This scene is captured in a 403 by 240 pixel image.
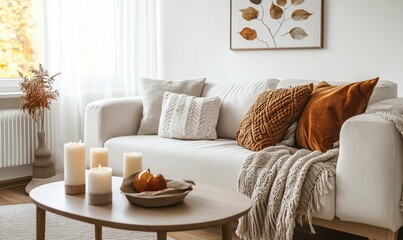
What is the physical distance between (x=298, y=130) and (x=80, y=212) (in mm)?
1462

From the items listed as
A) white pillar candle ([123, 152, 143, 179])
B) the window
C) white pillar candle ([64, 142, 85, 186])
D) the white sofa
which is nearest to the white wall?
the white sofa

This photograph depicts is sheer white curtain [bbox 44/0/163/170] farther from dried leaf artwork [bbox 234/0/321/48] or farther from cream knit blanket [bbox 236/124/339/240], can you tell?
cream knit blanket [bbox 236/124/339/240]

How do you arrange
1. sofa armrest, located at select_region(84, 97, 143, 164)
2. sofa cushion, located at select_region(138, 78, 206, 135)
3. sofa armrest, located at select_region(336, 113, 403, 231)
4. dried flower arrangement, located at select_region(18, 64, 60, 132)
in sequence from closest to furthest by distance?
sofa armrest, located at select_region(336, 113, 403, 231) → sofa armrest, located at select_region(84, 97, 143, 164) → sofa cushion, located at select_region(138, 78, 206, 135) → dried flower arrangement, located at select_region(18, 64, 60, 132)

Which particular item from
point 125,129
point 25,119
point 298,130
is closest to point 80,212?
point 298,130

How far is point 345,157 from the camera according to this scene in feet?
7.80

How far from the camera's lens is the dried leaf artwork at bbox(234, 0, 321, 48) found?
12.5ft

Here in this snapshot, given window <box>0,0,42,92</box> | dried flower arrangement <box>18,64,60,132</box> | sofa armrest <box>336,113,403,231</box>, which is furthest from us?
window <box>0,0,42,92</box>

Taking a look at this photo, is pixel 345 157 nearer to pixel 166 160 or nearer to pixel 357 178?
pixel 357 178

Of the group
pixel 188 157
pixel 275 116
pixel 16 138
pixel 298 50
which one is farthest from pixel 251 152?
pixel 16 138

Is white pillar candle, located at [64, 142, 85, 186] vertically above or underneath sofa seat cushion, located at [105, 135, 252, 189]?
above

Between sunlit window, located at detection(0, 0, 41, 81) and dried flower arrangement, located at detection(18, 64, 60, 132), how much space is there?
0.88 ft

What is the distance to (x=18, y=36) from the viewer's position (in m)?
4.14

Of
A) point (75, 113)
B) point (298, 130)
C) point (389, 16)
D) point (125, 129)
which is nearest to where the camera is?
point (298, 130)

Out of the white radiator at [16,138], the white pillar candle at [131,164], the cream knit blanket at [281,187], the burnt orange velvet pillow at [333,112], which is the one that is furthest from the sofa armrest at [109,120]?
the white pillar candle at [131,164]
